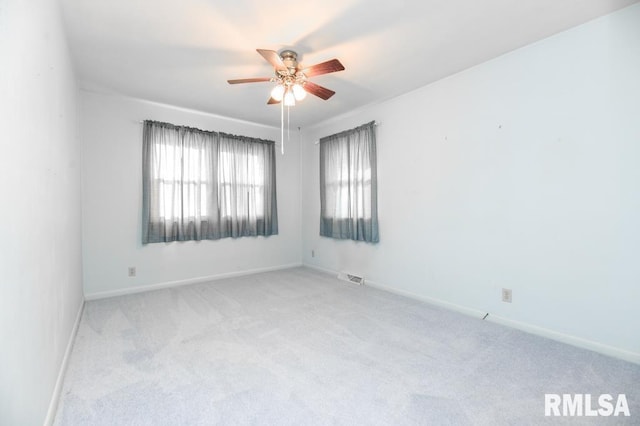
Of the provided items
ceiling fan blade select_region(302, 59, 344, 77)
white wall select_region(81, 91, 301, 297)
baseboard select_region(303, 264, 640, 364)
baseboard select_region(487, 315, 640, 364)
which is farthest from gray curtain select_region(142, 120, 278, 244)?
baseboard select_region(487, 315, 640, 364)

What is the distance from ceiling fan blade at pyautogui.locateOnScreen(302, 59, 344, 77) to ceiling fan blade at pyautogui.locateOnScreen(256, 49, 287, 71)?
0.66 feet

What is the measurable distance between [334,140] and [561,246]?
10.2 feet

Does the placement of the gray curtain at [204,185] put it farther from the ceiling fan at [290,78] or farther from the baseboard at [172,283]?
the ceiling fan at [290,78]

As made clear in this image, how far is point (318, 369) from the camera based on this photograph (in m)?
2.01

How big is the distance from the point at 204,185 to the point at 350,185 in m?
2.13

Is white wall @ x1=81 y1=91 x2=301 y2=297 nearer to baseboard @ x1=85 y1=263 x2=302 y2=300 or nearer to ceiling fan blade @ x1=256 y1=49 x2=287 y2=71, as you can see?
baseboard @ x1=85 y1=263 x2=302 y2=300

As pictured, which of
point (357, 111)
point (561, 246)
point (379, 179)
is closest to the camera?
point (561, 246)

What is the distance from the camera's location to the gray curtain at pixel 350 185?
3949 mm

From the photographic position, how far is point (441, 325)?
2.75 meters

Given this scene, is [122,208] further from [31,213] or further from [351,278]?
[351,278]

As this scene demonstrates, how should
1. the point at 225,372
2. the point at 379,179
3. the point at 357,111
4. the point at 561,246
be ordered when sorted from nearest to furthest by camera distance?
the point at 225,372, the point at 561,246, the point at 379,179, the point at 357,111

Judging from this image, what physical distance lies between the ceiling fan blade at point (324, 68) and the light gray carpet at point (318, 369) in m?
2.22

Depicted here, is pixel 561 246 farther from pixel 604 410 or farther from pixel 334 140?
pixel 334 140

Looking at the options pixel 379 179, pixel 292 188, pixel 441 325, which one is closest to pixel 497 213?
pixel 441 325
